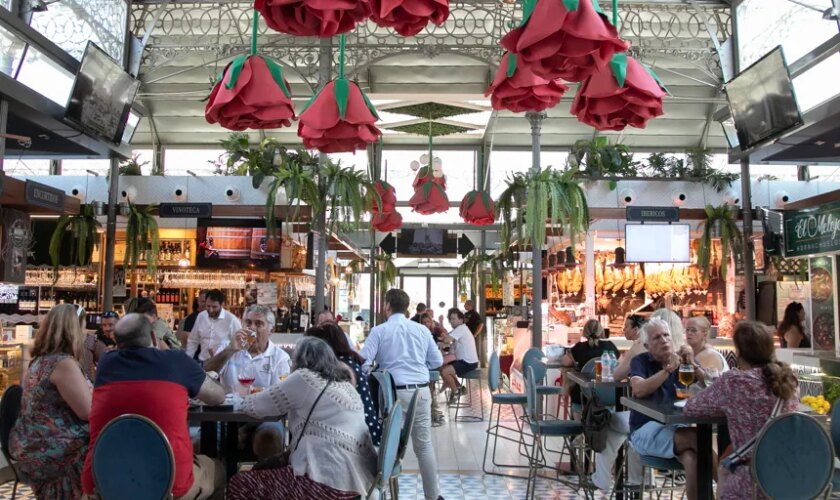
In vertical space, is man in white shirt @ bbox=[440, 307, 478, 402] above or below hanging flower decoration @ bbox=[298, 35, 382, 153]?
below

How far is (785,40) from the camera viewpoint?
8.64 m

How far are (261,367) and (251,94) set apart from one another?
8.89ft

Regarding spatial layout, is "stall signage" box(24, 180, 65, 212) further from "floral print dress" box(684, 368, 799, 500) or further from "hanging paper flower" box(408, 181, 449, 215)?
"floral print dress" box(684, 368, 799, 500)

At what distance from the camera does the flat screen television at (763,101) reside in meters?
7.97

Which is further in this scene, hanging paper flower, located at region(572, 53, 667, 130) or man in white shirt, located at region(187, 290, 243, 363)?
man in white shirt, located at region(187, 290, 243, 363)

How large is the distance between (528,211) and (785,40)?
3472 mm

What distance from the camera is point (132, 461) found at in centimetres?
327

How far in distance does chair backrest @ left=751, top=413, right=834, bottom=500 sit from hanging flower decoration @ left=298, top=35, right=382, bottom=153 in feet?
7.18

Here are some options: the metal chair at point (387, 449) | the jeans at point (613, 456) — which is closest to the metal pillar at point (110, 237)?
the jeans at point (613, 456)

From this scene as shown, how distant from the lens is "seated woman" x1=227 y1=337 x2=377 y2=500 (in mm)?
3436

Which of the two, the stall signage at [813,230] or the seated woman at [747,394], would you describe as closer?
the seated woman at [747,394]

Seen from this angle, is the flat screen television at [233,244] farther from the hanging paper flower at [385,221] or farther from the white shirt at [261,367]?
the white shirt at [261,367]

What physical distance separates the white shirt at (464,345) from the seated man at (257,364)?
16.5ft

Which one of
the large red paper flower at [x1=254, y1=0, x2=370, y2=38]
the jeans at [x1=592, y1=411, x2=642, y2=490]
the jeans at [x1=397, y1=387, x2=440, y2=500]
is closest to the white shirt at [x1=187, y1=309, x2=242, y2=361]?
the jeans at [x1=397, y1=387, x2=440, y2=500]
